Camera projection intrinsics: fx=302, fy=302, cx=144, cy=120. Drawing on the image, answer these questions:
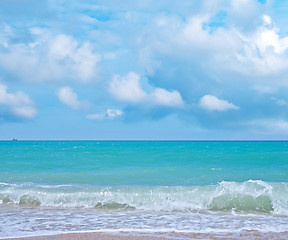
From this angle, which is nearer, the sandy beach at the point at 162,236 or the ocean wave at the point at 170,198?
the sandy beach at the point at 162,236

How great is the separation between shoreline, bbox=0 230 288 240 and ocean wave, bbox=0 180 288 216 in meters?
3.53

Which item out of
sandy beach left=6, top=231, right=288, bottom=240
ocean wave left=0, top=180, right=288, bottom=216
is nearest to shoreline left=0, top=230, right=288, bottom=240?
sandy beach left=6, top=231, right=288, bottom=240

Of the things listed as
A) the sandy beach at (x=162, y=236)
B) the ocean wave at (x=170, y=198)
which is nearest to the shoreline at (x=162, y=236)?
the sandy beach at (x=162, y=236)

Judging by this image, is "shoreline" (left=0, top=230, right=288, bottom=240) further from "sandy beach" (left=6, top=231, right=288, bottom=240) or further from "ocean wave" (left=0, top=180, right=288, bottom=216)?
"ocean wave" (left=0, top=180, right=288, bottom=216)

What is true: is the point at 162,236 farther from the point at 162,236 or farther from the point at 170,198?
the point at 170,198

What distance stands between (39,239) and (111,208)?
464 cm

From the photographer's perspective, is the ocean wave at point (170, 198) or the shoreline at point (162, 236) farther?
the ocean wave at point (170, 198)

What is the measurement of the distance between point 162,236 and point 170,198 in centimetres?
505

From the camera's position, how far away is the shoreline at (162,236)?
7680mm

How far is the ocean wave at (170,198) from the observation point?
472 inches

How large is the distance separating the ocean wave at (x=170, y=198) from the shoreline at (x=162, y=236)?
11.6 feet

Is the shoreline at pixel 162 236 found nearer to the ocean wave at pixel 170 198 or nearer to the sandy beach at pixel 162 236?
the sandy beach at pixel 162 236

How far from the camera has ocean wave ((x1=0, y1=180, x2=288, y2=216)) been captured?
11984mm

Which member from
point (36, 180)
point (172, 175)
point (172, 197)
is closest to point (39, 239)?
point (172, 197)
